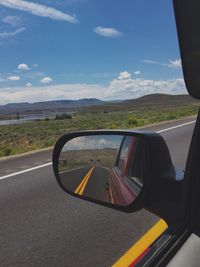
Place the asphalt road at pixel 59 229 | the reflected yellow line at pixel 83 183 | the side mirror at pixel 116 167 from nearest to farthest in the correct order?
the side mirror at pixel 116 167 < the reflected yellow line at pixel 83 183 < the asphalt road at pixel 59 229

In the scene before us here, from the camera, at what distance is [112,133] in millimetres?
2135

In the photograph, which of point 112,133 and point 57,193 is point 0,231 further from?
point 112,133

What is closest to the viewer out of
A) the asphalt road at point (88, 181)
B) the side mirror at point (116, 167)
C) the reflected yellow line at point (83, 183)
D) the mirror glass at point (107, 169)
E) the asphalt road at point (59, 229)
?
the side mirror at point (116, 167)

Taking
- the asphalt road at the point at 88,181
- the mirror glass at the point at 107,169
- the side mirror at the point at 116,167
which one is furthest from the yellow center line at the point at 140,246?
the asphalt road at the point at 88,181

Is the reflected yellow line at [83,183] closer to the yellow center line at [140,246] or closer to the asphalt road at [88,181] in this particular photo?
the asphalt road at [88,181]

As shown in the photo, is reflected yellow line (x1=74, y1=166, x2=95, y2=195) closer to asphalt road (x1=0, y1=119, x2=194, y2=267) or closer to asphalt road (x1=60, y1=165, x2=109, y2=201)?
asphalt road (x1=60, y1=165, x2=109, y2=201)

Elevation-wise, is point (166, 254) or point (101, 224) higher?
point (166, 254)

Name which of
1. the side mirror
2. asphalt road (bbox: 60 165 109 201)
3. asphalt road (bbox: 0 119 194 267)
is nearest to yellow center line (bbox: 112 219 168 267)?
asphalt road (bbox: 0 119 194 267)

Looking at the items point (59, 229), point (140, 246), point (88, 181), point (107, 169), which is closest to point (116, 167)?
point (107, 169)

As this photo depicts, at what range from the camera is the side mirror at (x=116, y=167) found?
5.17 ft

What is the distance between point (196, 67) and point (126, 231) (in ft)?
13.0

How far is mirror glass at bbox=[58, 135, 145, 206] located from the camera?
5.88 feet

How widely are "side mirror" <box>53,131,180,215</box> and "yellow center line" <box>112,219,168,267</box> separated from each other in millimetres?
1475

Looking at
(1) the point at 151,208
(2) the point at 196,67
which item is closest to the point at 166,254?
(1) the point at 151,208
